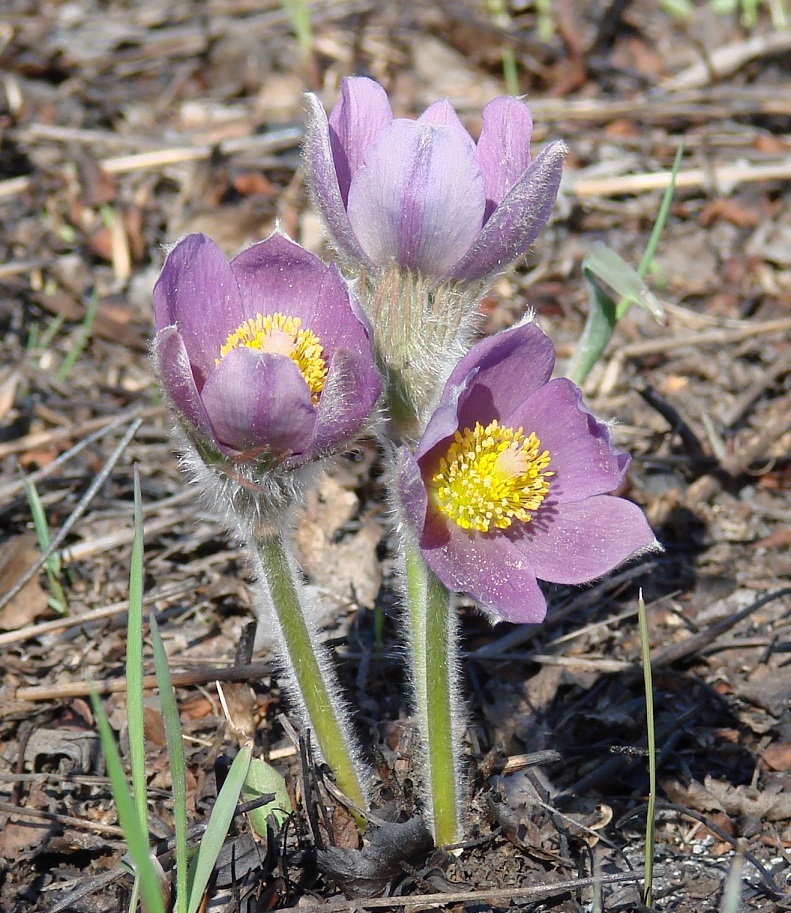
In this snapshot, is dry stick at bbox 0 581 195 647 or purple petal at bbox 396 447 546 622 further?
dry stick at bbox 0 581 195 647

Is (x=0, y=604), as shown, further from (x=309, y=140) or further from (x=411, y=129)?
(x=411, y=129)

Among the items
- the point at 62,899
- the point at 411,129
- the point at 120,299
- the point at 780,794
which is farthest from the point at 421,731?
the point at 120,299

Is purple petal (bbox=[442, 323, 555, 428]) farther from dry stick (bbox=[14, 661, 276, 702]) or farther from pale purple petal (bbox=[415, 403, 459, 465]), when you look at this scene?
dry stick (bbox=[14, 661, 276, 702])

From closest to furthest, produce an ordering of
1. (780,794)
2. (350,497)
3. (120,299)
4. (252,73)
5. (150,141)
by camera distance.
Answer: (780,794) → (350,497) → (120,299) → (150,141) → (252,73)

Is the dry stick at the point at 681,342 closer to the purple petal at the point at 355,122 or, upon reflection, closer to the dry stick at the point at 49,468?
the dry stick at the point at 49,468

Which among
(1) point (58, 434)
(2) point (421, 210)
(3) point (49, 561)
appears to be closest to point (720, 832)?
(2) point (421, 210)

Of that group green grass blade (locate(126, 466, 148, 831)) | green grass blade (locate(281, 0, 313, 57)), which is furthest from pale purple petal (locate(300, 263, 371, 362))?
green grass blade (locate(281, 0, 313, 57))

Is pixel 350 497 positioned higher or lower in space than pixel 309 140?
lower
